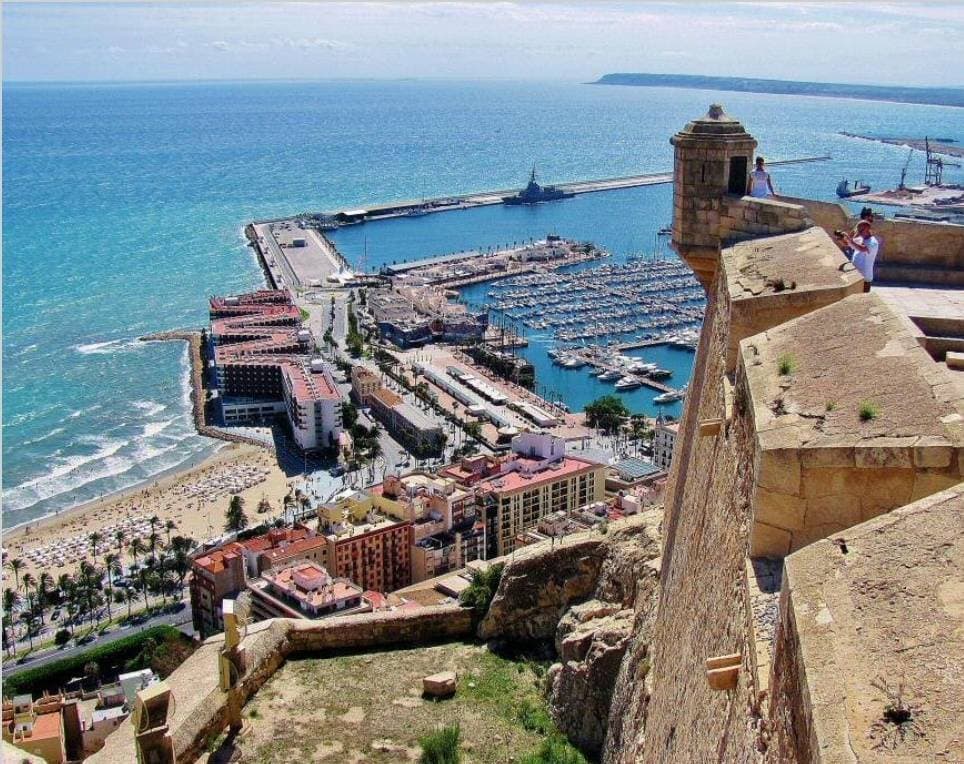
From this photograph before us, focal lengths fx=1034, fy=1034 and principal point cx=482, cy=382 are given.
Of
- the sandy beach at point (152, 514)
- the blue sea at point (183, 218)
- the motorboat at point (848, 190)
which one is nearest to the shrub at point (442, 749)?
the sandy beach at point (152, 514)

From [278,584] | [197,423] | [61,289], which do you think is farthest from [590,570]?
[61,289]

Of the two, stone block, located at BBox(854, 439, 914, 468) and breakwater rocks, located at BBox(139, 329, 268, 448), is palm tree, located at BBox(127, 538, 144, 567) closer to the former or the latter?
Answer: breakwater rocks, located at BBox(139, 329, 268, 448)

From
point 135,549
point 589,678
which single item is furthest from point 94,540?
point 589,678

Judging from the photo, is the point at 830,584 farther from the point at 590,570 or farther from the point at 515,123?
the point at 515,123

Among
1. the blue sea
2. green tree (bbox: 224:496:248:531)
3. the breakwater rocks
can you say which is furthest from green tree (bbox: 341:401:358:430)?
green tree (bbox: 224:496:248:531)

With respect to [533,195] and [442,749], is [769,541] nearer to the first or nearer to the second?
[442,749]

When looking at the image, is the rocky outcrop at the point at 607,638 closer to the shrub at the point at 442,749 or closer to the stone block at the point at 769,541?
the shrub at the point at 442,749
